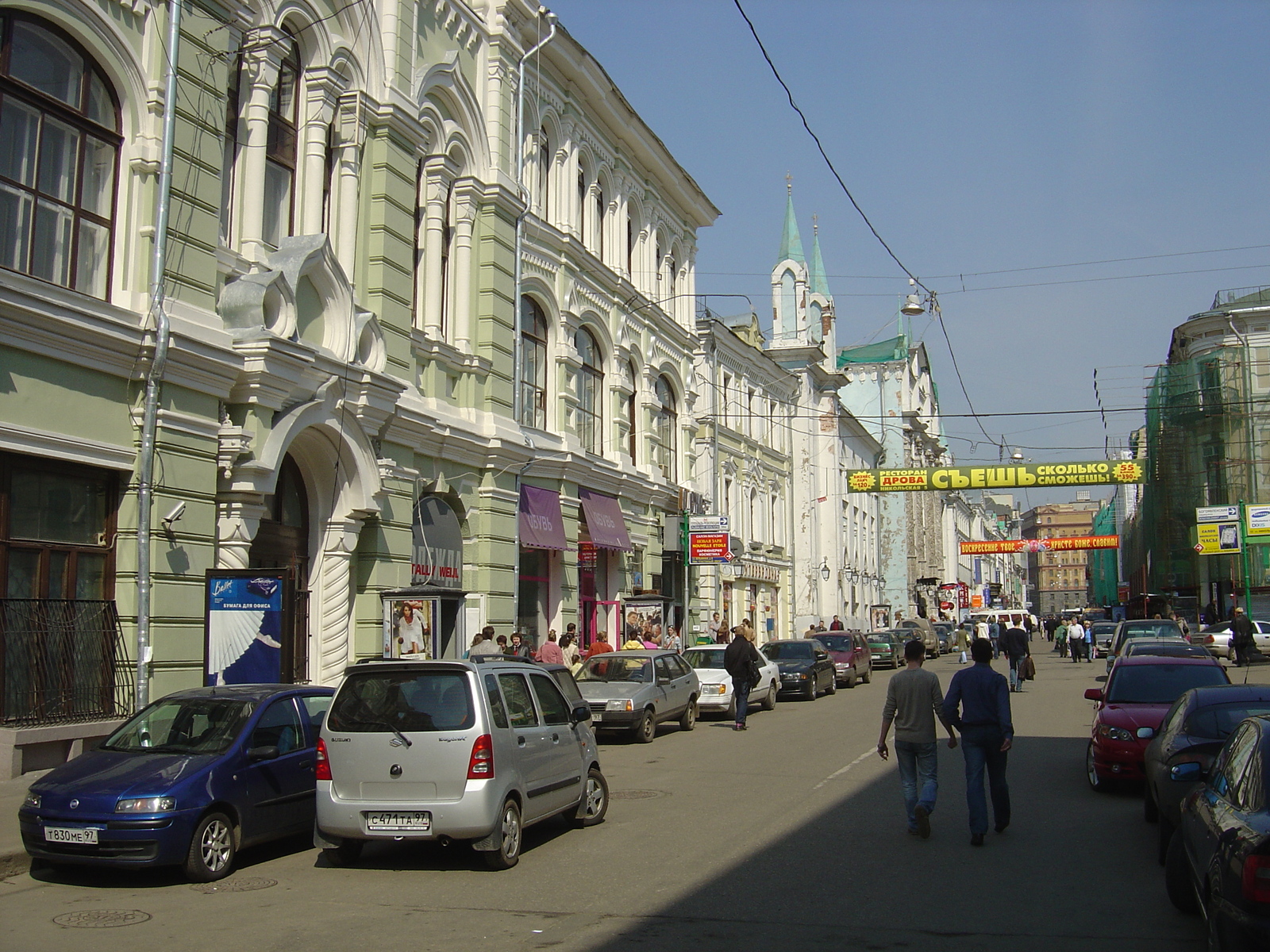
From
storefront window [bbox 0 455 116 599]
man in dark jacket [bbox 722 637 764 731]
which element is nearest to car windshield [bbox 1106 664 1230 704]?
man in dark jacket [bbox 722 637 764 731]

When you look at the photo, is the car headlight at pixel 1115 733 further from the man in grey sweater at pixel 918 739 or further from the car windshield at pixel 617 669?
the car windshield at pixel 617 669

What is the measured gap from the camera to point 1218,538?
4784 centimetres

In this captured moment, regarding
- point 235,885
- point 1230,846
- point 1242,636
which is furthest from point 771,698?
point 1230,846

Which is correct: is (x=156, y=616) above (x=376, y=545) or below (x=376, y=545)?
below

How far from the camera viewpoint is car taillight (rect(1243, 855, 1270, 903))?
5074 mm

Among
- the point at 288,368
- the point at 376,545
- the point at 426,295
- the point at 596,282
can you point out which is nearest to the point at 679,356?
the point at 596,282

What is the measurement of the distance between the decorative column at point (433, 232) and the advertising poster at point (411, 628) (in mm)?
5957

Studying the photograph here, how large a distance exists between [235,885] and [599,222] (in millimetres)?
22832

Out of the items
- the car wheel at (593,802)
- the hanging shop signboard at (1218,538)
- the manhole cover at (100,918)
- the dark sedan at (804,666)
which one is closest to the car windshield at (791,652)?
the dark sedan at (804,666)

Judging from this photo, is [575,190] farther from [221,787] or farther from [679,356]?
[221,787]

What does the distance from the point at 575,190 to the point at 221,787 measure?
807 inches

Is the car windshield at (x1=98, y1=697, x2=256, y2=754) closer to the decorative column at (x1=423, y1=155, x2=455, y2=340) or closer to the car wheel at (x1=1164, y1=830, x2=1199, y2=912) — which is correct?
the car wheel at (x1=1164, y1=830, x2=1199, y2=912)

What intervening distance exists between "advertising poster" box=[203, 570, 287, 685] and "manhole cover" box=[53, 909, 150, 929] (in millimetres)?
5696

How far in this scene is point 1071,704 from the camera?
81.8 ft
